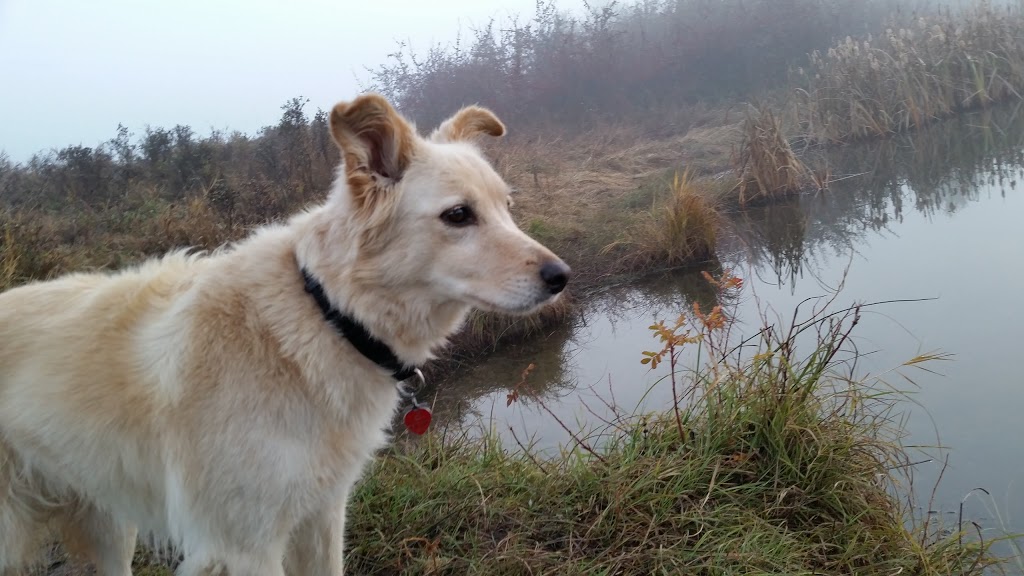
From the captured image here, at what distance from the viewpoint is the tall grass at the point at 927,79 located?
11617 mm

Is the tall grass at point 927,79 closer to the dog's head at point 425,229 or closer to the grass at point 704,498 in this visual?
the grass at point 704,498

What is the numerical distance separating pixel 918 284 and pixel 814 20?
57.7ft

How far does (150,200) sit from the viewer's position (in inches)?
359

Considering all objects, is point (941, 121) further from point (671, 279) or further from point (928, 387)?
point (928, 387)

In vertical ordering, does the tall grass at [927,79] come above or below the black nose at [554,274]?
below

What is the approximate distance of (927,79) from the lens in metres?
11.6

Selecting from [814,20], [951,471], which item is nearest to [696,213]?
[951,471]

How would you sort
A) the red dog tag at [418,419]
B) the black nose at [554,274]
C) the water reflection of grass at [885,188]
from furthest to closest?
1. the water reflection of grass at [885,188]
2. the red dog tag at [418,419]
3. the black nose at [554,274]

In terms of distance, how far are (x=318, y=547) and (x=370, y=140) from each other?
4.97ft

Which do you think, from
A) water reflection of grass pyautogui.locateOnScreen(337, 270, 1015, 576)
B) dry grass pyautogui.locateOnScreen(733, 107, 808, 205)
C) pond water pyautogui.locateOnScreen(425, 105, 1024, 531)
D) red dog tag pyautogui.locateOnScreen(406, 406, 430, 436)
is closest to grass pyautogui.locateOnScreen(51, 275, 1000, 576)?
water reflection of grass pyautogui.locateOnScreen(337, 270, 1015, 576)

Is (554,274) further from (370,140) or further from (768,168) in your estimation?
(768,168)

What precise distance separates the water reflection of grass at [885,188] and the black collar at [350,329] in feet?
18.5

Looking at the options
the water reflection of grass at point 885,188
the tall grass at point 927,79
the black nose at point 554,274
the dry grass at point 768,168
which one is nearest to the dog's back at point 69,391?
the black nose at point 554,274

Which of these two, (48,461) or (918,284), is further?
(918,284)
